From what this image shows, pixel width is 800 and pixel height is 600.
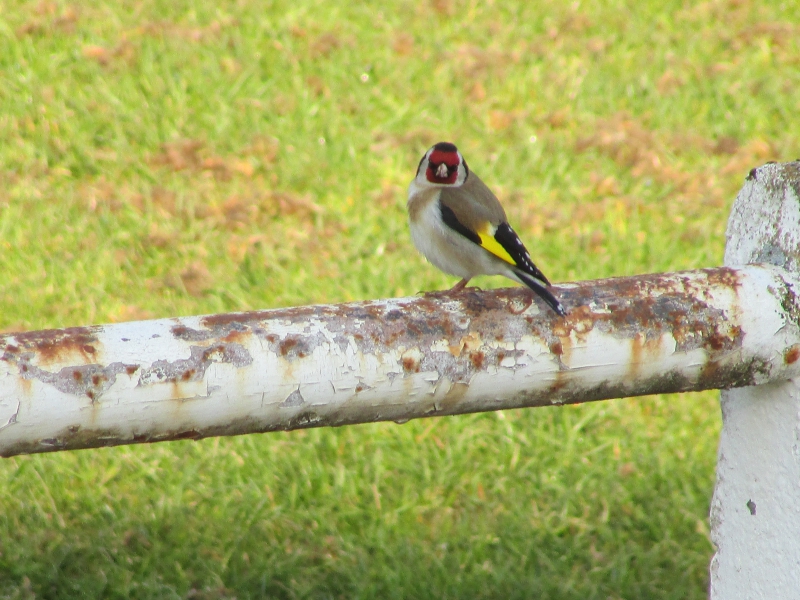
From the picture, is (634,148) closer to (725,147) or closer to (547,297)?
A: (725,147)

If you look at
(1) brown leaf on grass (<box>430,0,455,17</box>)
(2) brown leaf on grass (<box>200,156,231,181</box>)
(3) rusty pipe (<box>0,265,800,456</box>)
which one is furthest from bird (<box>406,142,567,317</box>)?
(1) brown leaf on grass (<box>430,0,455,17</box>)

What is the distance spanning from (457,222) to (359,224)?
6.90 ft

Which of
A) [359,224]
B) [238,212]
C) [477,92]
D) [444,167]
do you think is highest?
[477,92]

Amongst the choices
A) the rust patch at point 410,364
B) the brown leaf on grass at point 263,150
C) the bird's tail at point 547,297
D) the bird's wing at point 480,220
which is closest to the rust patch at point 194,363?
the rust patch at point 410,364

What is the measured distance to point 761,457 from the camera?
2.05m

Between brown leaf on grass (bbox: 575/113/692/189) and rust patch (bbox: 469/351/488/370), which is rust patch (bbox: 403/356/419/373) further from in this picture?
brown leaf on grass (bbox: 575/113/692/189)

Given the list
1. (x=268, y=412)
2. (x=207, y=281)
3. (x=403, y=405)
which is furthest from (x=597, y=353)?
(x=207, y=281)

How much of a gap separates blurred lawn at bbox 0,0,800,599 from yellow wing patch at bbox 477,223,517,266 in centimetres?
107

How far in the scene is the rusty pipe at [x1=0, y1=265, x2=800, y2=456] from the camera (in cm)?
158

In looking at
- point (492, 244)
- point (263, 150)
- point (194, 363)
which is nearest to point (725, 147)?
point (263, 150)

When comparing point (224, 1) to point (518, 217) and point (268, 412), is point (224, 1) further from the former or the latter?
point (268, 412)

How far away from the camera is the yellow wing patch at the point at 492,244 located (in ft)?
9.52

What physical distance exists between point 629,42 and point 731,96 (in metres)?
0.78

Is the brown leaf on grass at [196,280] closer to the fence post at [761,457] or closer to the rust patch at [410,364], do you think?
the fence post at [761,457]
